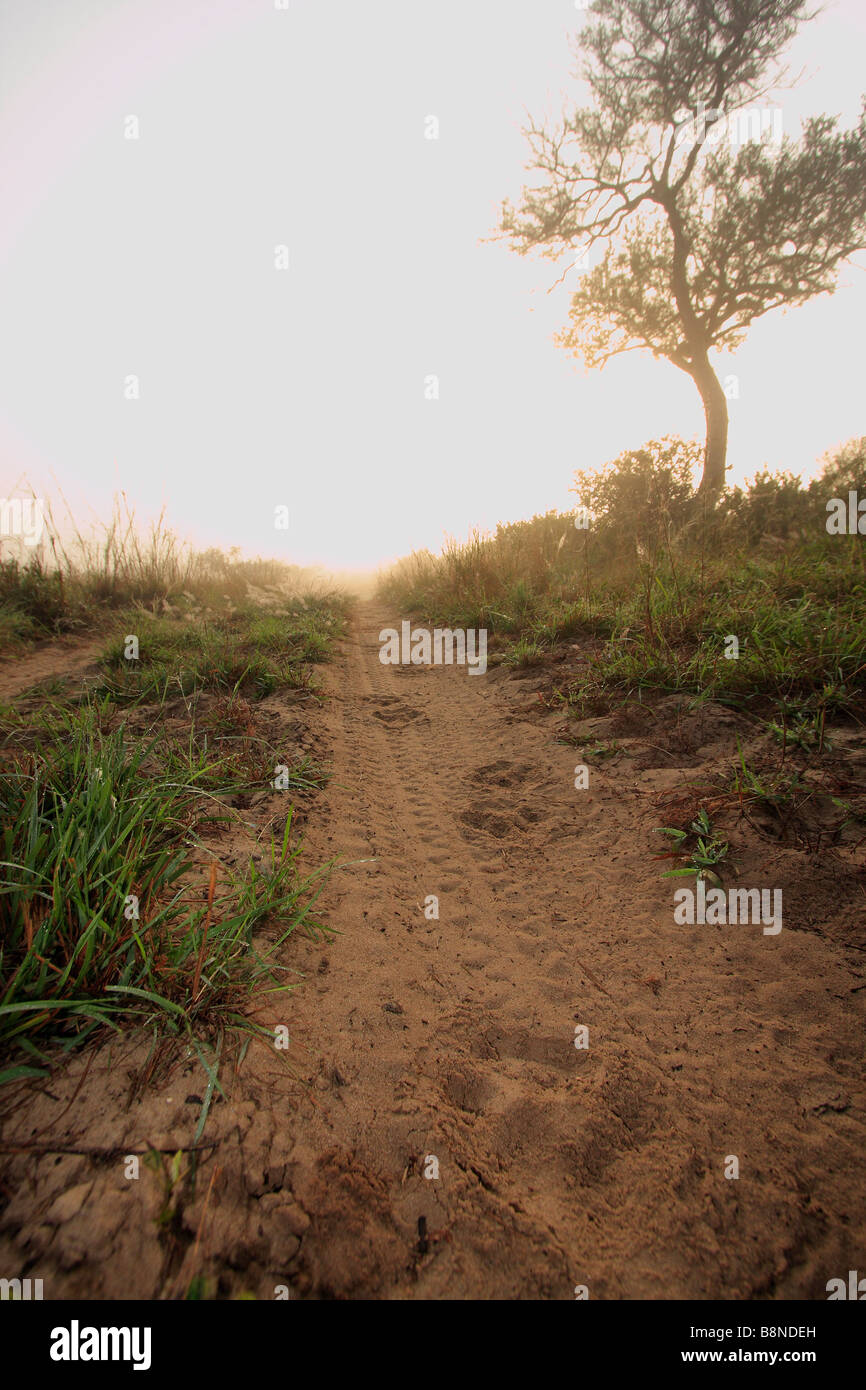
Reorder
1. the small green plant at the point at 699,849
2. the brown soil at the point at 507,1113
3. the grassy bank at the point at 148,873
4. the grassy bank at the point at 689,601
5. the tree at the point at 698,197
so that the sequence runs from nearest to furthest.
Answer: the brown soil at the point at 507,1113 < the grassy bank at the point at 148,873 < the small green plant at the point at 699,849 < the grassy bank at the point at 689,601 < the tree at the point at 698,197

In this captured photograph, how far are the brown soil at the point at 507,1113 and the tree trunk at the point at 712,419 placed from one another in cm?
1085

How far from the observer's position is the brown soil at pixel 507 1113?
1118 millimetres

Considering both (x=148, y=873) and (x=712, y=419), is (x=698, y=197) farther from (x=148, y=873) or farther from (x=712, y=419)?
(x=148, y=873)

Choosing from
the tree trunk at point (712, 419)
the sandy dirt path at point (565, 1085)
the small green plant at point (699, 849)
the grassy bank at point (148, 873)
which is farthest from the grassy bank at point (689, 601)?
the grassy bank at point (148, 873)

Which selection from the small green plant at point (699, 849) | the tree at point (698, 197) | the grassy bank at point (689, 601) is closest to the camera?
the small green plant at point (699, 849)

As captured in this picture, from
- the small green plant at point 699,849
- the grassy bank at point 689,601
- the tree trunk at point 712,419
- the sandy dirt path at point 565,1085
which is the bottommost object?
the sandy dirt path at point 565,1085

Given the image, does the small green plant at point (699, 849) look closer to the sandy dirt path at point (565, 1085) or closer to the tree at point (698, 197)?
the sandy dirt path at point (565, 1085)

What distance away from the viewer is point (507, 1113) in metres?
1.50

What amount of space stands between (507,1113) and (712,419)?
13799 mm

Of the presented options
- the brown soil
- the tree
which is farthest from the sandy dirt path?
the tree

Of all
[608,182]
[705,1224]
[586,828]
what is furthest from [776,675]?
[608,182]

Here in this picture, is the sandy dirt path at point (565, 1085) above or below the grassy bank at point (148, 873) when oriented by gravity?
below

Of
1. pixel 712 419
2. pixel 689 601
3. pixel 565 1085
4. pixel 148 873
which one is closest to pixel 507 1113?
pixel 565 1085

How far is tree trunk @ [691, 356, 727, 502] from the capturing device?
10.9m
